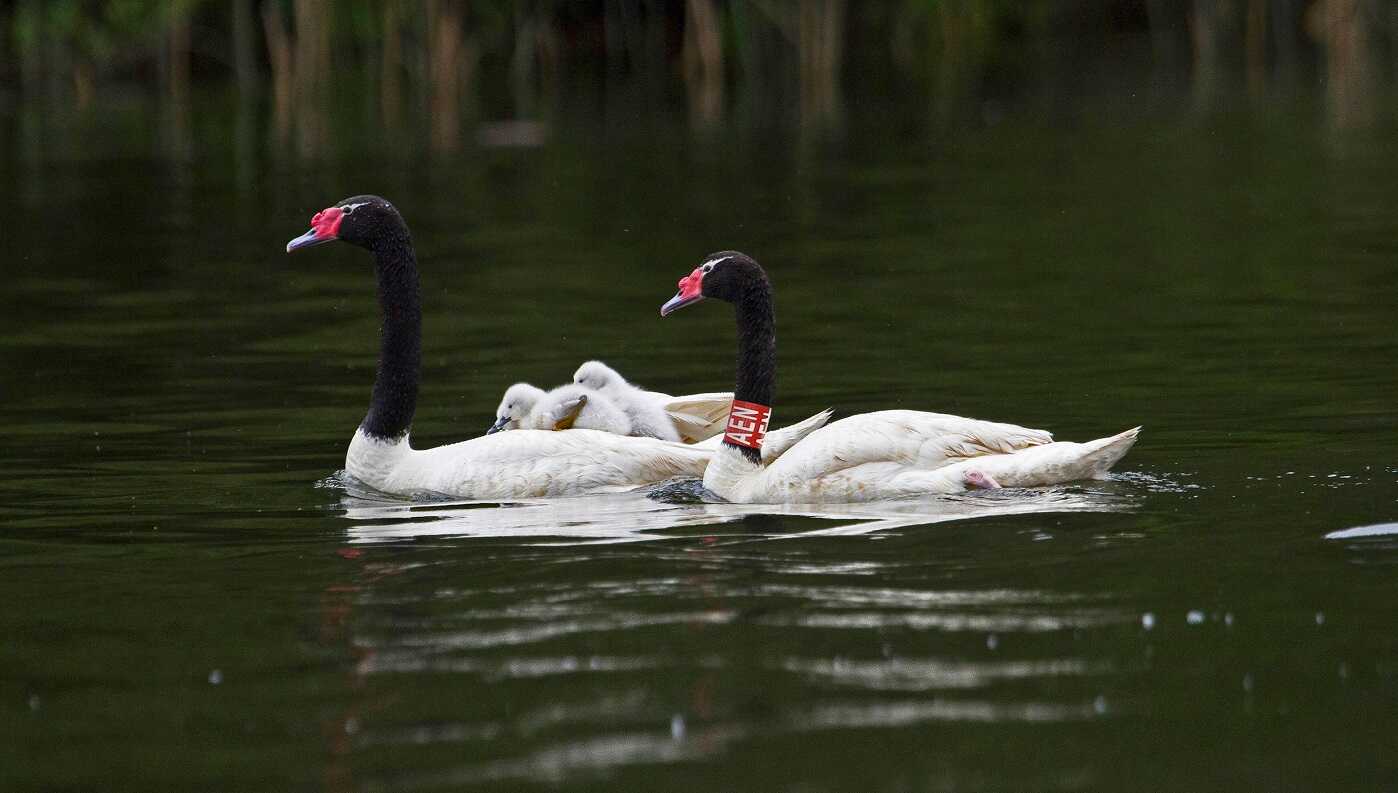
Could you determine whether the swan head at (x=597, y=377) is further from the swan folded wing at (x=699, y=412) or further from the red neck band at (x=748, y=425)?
the red neck band at (x=748, y=425)

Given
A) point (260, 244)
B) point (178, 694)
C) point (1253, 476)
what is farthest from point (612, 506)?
point (260, 244)

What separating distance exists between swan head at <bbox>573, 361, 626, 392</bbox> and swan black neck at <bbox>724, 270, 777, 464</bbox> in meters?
1.92

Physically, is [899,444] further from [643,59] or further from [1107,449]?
[643,59]

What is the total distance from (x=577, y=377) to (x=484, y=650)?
5571 millimetres

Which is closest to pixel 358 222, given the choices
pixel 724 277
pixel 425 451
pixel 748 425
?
pixel 425 451

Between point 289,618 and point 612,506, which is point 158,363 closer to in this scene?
point 612,506

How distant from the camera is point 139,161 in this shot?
37.2 metres

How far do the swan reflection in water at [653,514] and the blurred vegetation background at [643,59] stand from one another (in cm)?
2673

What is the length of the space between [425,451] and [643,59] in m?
48.9

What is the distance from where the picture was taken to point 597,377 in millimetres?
13562

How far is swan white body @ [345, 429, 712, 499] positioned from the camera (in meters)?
11.9


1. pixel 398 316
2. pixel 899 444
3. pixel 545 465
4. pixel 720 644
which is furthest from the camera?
pixel 398 316

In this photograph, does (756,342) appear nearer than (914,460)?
No

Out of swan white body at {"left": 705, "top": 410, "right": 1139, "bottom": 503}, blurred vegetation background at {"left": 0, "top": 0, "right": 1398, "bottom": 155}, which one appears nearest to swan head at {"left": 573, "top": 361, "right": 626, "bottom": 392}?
swan white body at {"left": 705, "top": 410, "right": 1139, "bottom": 503}
